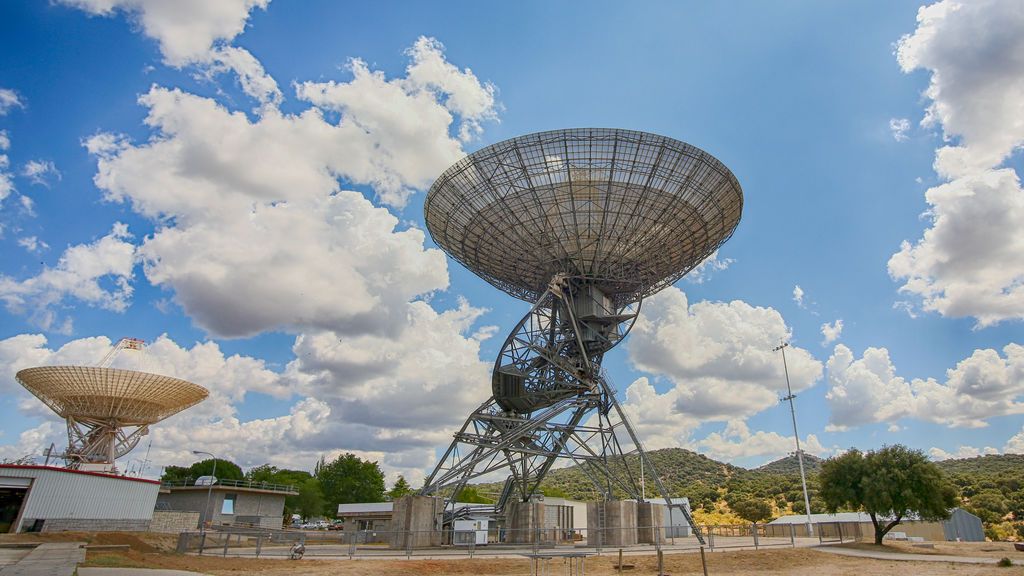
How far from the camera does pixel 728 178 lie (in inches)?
1305

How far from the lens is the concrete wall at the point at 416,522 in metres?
32.3

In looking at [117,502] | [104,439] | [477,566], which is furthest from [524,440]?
[104,439]

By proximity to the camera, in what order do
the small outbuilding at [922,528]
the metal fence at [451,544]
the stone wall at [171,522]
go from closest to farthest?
1. the metal fence at [451,544]
2. the stone wall at [171,522]
3. the small outbuilding at [922,528]

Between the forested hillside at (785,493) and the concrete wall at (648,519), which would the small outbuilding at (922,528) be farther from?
the concrete wall at (648,519)

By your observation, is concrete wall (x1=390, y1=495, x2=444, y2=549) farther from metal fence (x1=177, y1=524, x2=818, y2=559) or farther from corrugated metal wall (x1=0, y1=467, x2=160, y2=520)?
corrugated metal wall (x1=0, y1=467, x2=160, y2=520)

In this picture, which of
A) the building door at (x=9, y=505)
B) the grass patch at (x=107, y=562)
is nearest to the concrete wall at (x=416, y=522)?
the grass patch at (x=107, y=562)

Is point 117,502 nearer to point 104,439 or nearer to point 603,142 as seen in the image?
point 104,439

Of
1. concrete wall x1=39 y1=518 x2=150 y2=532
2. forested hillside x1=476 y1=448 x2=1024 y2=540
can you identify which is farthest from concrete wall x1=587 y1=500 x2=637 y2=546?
concrete wall x1=39 y1=518 x2=150 y2=532

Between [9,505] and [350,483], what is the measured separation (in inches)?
2236

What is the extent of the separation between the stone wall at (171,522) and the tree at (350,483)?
4517 cm

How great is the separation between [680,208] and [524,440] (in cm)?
1750

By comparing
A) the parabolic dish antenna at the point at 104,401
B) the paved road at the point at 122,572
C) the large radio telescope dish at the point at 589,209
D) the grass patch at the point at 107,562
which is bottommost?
the grass patch at the point at 107,562

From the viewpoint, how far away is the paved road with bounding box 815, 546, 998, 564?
27.5 meters

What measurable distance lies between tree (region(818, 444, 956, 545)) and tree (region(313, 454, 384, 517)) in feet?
227
